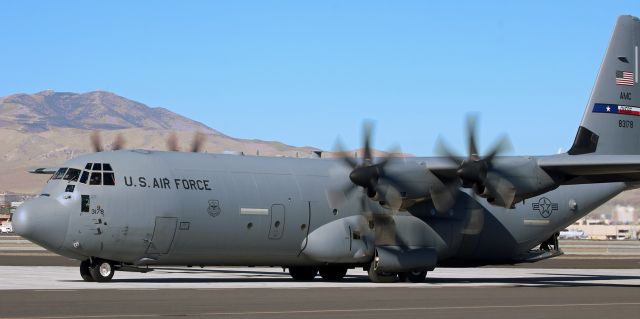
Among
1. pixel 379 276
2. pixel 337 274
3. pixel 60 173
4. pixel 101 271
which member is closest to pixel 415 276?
pixel 379 276

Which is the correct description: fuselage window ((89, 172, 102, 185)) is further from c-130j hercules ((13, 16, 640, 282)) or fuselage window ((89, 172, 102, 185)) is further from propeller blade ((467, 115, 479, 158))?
propeller blade ((467, 115, 479, 158))

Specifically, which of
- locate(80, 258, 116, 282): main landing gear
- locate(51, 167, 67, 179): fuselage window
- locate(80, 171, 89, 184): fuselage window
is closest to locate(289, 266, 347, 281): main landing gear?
locate(80, 258, 116, 282): main landing gear

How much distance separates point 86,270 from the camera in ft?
102

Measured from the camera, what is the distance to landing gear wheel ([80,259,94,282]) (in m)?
31.0

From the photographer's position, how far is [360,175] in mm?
31578

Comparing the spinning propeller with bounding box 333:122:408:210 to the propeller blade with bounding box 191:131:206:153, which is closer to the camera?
the spinning propeller with bounding box 333:122:408:210

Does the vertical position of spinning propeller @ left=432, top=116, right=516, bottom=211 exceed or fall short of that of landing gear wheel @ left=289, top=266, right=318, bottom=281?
it exceeds it

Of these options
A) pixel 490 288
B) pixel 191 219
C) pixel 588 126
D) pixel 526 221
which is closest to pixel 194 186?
pixel 191 219

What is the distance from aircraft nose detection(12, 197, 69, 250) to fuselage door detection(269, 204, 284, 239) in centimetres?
651

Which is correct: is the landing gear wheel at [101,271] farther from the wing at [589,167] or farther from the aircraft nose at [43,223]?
the wing at [589,167]

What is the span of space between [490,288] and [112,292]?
440 inches

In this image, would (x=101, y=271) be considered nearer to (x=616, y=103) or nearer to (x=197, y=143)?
(x=197, y=143)

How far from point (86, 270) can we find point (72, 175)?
293 cm

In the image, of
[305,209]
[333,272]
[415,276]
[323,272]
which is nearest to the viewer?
[305,209]
